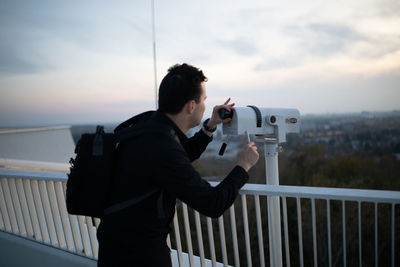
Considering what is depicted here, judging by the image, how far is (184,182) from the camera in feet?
3.01

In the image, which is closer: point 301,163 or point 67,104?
point 67,104

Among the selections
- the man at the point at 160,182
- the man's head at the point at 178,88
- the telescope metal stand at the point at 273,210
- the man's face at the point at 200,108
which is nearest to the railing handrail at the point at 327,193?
the telescope metal stand at the point at 273,210

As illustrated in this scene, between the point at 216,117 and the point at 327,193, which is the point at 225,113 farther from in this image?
the point at 327,193

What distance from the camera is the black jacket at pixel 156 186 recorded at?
92 cm

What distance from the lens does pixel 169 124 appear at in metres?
1.05

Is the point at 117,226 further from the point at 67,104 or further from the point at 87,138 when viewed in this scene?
the point at 67,104

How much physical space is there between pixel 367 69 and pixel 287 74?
690cm

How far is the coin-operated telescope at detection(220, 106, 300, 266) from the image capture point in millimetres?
1358

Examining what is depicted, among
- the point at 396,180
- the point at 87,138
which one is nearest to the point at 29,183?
the point at 87,138

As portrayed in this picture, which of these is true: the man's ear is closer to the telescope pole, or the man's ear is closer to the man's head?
the man's head

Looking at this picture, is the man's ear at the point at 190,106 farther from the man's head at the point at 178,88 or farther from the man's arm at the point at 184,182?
the man's arm at the point at 184,182

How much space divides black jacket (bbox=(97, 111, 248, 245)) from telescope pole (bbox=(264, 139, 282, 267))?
0.40m

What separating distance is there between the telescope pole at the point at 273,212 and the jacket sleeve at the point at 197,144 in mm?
350

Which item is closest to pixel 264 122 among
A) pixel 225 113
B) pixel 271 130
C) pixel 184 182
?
pixel 271 130
